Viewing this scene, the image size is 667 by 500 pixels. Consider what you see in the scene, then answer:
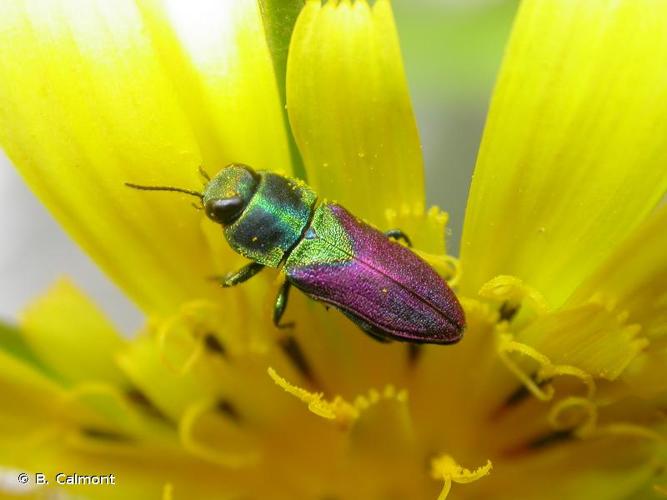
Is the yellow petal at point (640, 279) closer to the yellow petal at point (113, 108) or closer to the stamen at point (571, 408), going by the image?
the stamen at point (571, 408)

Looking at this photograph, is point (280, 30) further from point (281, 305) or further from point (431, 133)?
point (431, 133)

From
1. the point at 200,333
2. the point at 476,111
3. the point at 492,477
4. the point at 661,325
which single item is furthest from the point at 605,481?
the point at 476,111

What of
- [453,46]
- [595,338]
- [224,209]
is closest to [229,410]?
[224,209]

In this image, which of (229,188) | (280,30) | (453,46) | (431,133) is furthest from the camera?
(431,133)

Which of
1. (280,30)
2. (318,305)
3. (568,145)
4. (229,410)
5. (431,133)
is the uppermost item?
(280,30)

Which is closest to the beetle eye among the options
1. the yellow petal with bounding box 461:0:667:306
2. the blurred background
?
the yellow petal with bounding box 461:0:667:306

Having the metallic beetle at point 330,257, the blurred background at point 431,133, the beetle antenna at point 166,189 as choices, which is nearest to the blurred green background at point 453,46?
the blurred background at point 431,133
